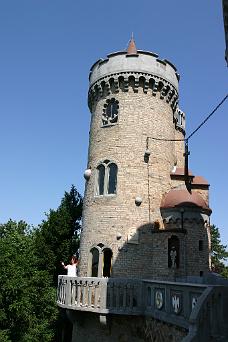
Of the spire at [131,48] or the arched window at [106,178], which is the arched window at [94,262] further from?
the spire at [131,48]

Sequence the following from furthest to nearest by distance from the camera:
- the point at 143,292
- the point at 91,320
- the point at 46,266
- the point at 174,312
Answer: the point at 46,266, the point at 91,320, the point at 143,292, the point at 174,312

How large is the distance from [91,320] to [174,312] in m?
7.64

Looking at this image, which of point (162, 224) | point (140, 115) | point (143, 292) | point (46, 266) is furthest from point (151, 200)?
point (46, 266)

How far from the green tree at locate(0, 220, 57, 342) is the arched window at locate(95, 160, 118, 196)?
8.71 m

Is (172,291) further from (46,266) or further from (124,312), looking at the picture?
(46,266)

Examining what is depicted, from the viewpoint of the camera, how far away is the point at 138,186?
1834 centimetres

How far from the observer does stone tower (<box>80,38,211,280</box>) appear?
17281 mm

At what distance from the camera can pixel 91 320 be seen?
53.0ft

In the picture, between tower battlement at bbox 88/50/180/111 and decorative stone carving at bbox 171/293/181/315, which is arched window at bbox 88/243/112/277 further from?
tower battlement at bbox 88/50/180/111

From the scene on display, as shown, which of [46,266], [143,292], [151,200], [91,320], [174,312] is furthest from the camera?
[46,266]

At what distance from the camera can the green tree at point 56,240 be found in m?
25.2

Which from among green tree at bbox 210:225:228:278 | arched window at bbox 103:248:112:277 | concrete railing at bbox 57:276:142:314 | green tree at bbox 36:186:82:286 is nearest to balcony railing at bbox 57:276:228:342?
concrete railing at bbox 57:276:142:314

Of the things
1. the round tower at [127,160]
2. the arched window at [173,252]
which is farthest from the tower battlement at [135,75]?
the arched window at [173,252]

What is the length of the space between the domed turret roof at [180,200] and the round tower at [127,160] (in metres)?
0.46
